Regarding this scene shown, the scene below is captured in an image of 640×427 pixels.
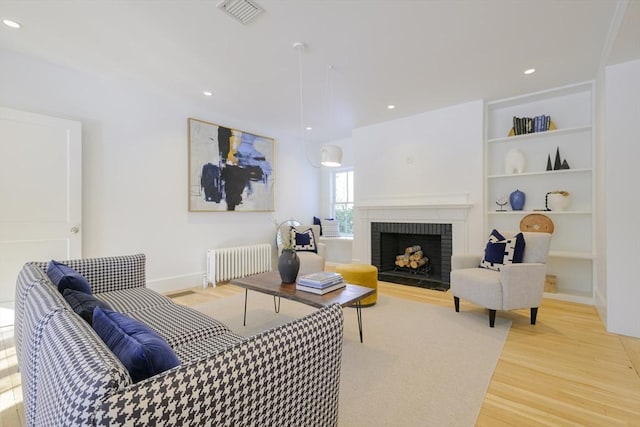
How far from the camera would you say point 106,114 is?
11.0 ft

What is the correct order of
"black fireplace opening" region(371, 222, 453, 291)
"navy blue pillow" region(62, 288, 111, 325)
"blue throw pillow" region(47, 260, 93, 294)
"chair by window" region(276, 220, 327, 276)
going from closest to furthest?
Result: 1. "navy blue pillow" region(62, 288, 111, 325)
2. "blue throw pillow" region(47, 260, 93, 294)
3. "chair by window" region(276, 220, 327, 276)
4. "black fireplace opening" region(371, 222, 453, 291)

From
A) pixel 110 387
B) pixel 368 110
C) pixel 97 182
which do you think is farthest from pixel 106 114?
pixel 110 387

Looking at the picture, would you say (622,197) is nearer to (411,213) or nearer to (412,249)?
(411,213)

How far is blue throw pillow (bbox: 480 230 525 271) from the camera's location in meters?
2.91

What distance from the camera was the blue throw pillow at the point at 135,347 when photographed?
74 cm

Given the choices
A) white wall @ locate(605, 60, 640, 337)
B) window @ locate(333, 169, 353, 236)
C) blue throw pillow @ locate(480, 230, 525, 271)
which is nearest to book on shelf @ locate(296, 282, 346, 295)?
blue throw pillow @ locate(480, 230, 525, 271)

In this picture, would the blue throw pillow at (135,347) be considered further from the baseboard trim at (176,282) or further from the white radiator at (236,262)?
the white radiator at (236,262)

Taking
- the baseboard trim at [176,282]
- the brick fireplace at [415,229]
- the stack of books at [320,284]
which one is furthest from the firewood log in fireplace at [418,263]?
the baseboard trim at [176,282]

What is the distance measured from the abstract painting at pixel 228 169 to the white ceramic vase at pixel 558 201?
410cm

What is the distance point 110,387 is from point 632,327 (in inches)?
146

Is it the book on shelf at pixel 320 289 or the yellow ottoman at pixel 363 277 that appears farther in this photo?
the yellow ottoman at pixel 363 277

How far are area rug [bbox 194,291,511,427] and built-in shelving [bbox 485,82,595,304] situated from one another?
5.27ft

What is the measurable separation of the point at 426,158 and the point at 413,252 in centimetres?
153

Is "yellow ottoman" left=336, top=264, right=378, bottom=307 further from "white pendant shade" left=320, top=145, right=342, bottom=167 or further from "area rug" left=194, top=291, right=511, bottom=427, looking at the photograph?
"white pendant shade" left=320, top=145, right=342, bottom=167
